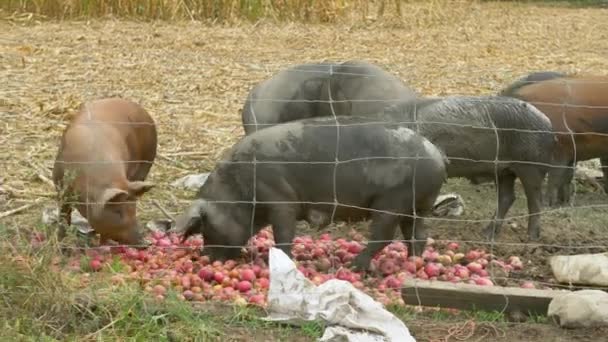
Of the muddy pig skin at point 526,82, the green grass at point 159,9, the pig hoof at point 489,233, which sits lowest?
the green grass at point 159,9

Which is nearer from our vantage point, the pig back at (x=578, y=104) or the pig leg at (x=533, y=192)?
the pig leg at (x=533, y=192)

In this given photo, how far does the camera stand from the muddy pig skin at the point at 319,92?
26.0 feet

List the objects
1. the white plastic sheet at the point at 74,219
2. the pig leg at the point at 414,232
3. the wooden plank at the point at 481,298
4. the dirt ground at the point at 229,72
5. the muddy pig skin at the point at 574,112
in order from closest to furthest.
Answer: the wooden plank at the point at 481,298 → the pig leg at the point at 414,232 → the white plastic sheet at the point at 74,219 → the dirt ground at the point at 229,72 → the muddy pig skin at the point at 574,112

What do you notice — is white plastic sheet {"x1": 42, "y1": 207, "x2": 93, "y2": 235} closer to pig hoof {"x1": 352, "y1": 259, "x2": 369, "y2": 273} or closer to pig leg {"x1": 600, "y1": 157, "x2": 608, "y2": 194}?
pig hoof {"x1": 352, "y1": 259, "x2": 369, "y2": 273}

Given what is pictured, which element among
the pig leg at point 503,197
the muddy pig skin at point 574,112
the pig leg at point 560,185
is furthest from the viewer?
the pig leg at point 560,185

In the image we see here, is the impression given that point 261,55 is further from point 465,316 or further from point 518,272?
point 465,316

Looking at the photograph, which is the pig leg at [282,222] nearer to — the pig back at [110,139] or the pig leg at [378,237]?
the pig leg at [378,237]

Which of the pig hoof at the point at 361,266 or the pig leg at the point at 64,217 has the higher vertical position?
the pig leg at the point at 64,217

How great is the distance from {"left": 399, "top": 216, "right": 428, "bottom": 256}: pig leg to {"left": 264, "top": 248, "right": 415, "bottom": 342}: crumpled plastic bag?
118cm

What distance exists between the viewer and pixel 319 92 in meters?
8.20

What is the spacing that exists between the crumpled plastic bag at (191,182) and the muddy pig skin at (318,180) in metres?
1.67

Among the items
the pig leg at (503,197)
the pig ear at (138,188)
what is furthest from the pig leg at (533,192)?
the pig ear at (138,188)

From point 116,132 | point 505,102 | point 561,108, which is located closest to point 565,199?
point 561,108

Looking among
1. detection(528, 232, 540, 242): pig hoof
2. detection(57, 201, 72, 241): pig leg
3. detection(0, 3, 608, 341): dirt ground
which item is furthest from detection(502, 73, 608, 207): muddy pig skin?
detection(57, 201, 72, 241): pig leg
